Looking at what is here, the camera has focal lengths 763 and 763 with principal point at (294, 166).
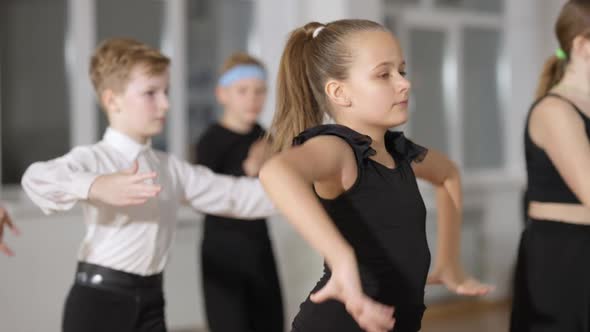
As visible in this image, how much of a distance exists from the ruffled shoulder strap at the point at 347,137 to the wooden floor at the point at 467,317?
10.7 feet

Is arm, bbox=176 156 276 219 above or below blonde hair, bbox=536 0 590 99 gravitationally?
below

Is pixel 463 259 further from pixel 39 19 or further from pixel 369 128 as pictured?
pixel 369 128

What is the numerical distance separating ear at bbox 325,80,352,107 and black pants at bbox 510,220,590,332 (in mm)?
840

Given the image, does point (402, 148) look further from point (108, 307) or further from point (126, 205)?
point (108, 307)

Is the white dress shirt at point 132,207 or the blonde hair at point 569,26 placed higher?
the blonde hair at point 569,26

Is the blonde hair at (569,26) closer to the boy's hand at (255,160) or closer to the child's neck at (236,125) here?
the boy's hand at (255,160)

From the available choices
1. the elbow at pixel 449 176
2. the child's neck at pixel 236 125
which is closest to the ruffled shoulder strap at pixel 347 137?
the elbow at pixel 449 176

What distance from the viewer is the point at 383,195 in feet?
5.10

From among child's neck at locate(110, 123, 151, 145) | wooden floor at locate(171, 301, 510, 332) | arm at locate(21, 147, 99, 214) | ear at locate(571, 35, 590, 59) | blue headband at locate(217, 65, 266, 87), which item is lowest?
wooden floor at locate(171, 301, 510, 332)

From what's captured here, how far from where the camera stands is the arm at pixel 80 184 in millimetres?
1733

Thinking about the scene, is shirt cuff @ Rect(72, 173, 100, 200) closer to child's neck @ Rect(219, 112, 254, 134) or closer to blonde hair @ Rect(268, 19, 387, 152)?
blonde hair @ Rect(268, 19, 387, 152)

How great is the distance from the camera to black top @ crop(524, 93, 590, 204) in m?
2.08

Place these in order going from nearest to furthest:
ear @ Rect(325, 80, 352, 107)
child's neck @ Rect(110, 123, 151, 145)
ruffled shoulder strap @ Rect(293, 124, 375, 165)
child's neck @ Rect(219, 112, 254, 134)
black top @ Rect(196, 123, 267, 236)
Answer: ruffled shoulder strap @ Rect(293, 124, 375, 165)
ear @ Rect(325, 80, 352, 107)
child's neck @ Rect(110, 123, 151, 145)
black top @ Rect(196, 123, 267, 236)
child's neck @ Rect(219, 112, 254, 134)

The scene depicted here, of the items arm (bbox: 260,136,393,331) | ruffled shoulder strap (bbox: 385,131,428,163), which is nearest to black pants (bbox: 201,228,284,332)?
ruffled shoulder strap (bbox: 385,131,428,163)
